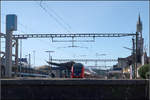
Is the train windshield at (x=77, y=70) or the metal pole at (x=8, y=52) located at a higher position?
the metal pole at (x=8, y=52)

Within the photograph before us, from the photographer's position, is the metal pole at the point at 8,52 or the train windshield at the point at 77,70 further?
the train windshield at the point at 77,70
